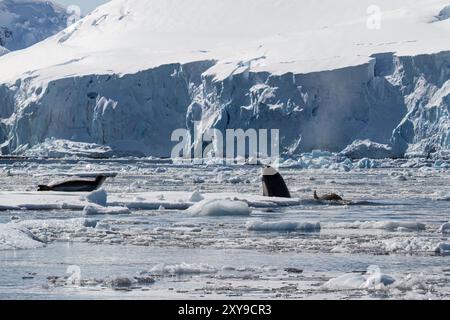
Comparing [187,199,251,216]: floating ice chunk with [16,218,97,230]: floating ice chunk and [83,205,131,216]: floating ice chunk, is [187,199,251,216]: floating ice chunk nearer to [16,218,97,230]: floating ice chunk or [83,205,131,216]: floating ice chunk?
[83,205,131,216]: floating ice chunk

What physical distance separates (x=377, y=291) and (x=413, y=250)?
9.35 feet

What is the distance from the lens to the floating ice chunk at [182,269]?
337 inches

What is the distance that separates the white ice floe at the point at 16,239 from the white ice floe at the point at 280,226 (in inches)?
116

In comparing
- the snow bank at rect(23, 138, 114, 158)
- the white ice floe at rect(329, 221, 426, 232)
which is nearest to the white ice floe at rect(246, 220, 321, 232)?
the white ice floe at rect(329, 221, 426, 232)

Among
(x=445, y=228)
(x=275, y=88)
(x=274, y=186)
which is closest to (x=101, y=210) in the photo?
(x=274, y=186)

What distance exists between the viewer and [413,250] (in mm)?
10133

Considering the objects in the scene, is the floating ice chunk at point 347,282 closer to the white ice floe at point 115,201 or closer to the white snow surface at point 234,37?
the white ice floe at point 115,201

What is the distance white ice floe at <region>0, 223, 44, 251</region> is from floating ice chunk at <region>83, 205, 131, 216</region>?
3904mm

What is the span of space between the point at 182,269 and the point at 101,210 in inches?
266

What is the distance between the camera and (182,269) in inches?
340

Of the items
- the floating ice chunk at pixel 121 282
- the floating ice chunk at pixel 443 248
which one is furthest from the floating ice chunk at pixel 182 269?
the floating ice chunk at pixel 443 248

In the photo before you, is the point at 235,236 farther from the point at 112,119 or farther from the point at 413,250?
the point at 112,119

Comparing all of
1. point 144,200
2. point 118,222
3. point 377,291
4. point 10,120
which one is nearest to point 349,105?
point 10,120

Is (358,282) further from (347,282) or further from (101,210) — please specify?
(101,210)
